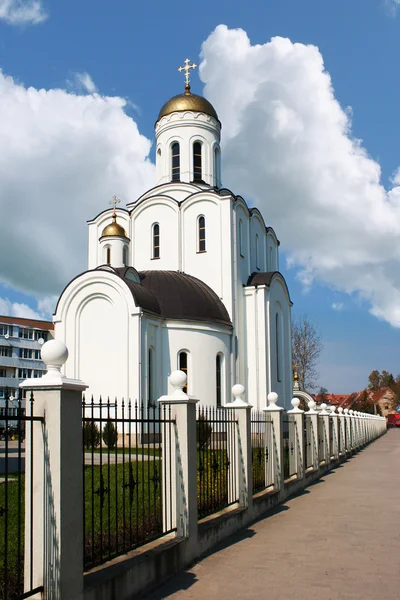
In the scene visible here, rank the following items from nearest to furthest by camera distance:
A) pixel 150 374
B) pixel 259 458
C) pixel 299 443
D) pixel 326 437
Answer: pixel 259 458
pixel 299 443
pixel 326 437
pixel 150 374

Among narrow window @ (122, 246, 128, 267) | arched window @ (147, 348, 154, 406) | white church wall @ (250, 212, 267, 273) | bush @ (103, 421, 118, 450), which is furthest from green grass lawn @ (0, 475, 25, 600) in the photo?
white church wall @ (250, 212, 267, 273)

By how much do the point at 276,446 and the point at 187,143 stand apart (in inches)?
934

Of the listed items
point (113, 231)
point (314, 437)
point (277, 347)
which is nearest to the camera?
point (314, 437)

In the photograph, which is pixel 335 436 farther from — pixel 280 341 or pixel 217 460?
pixel 280 341

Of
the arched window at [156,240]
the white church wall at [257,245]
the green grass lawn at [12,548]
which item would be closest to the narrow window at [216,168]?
the white church wall at [257,245]

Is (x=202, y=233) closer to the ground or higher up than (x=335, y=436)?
higher up

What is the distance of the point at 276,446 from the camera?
10.6 m

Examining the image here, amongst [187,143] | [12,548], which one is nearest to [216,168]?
[187,143]

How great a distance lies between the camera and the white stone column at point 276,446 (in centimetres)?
1037

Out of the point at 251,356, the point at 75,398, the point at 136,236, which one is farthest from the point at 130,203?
the point at 75,398

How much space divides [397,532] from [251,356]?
63.2 ft

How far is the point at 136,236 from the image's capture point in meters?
29.9

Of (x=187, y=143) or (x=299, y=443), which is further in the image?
(x=187, y=143)

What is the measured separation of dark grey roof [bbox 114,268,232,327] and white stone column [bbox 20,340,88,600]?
1868cm
